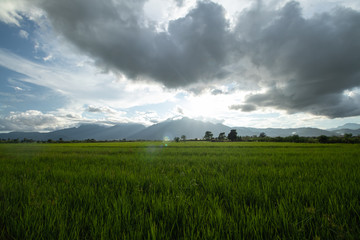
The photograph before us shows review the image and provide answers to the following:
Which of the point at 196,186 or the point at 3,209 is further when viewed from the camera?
the point at 196,186

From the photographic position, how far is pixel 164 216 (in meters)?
1.70

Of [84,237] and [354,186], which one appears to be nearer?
[84,237]

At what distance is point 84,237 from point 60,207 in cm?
87

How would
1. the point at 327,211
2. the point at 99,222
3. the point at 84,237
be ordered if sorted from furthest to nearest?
the point at 327,211 → the point at 99,222 → the point at 84,237

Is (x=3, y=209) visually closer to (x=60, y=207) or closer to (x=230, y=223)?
(x=60, y=207)

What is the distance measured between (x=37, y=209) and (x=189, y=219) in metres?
1.98

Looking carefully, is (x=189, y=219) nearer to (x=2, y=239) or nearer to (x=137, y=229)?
(x=137, y=229)

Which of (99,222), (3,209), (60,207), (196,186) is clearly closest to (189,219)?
(99,222)

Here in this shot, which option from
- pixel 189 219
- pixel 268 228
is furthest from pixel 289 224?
pixel 189 219

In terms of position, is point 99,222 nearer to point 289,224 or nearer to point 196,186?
point 196,186

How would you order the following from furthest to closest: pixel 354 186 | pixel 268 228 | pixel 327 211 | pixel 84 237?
1. pixel 354 186
2. pixel 327 211
3. pixel 268 228
4. pixel 84 237

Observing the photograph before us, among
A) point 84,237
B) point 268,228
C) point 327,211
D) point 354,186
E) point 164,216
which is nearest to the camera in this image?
point 84,237

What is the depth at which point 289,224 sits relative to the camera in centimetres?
153

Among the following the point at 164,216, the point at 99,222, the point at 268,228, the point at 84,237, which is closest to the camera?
the point at 84,237
